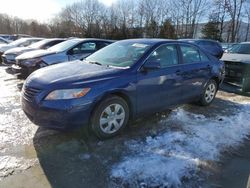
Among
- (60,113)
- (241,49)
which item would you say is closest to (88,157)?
(60,113)

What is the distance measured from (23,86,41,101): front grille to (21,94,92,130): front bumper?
77mm

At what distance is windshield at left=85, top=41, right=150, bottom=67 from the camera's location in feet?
12.9

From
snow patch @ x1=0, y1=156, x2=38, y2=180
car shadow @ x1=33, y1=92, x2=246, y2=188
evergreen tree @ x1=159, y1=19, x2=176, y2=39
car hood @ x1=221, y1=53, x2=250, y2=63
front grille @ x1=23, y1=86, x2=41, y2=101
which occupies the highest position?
evergreen tree @ x1=159, y1=19, x2=176, y2=39

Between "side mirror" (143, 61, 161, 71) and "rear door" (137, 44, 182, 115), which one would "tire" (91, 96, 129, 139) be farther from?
"side mirror" (143, 61, 161, 71)

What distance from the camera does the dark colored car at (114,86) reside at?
317cm

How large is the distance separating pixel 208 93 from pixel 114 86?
118 inches

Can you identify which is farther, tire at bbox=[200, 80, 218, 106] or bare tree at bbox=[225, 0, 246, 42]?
bare tree at bbox=[225, 0, 246, 42]

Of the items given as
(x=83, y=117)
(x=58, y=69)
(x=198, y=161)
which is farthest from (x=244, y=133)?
(x=58, y=69)

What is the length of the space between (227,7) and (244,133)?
37370 mm

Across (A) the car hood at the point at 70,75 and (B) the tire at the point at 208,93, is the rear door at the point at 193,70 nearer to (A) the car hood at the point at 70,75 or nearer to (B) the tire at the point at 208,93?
(B) the tire at the point at 208,93

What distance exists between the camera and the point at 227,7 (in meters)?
35.9

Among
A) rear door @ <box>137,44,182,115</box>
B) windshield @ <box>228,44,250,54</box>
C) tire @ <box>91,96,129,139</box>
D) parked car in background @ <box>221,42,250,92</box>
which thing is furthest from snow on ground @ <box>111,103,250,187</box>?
windshield @ <box>228,44,250,54</box>

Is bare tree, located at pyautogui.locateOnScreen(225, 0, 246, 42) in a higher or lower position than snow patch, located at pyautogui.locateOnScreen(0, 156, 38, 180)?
higher

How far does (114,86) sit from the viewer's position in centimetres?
344
